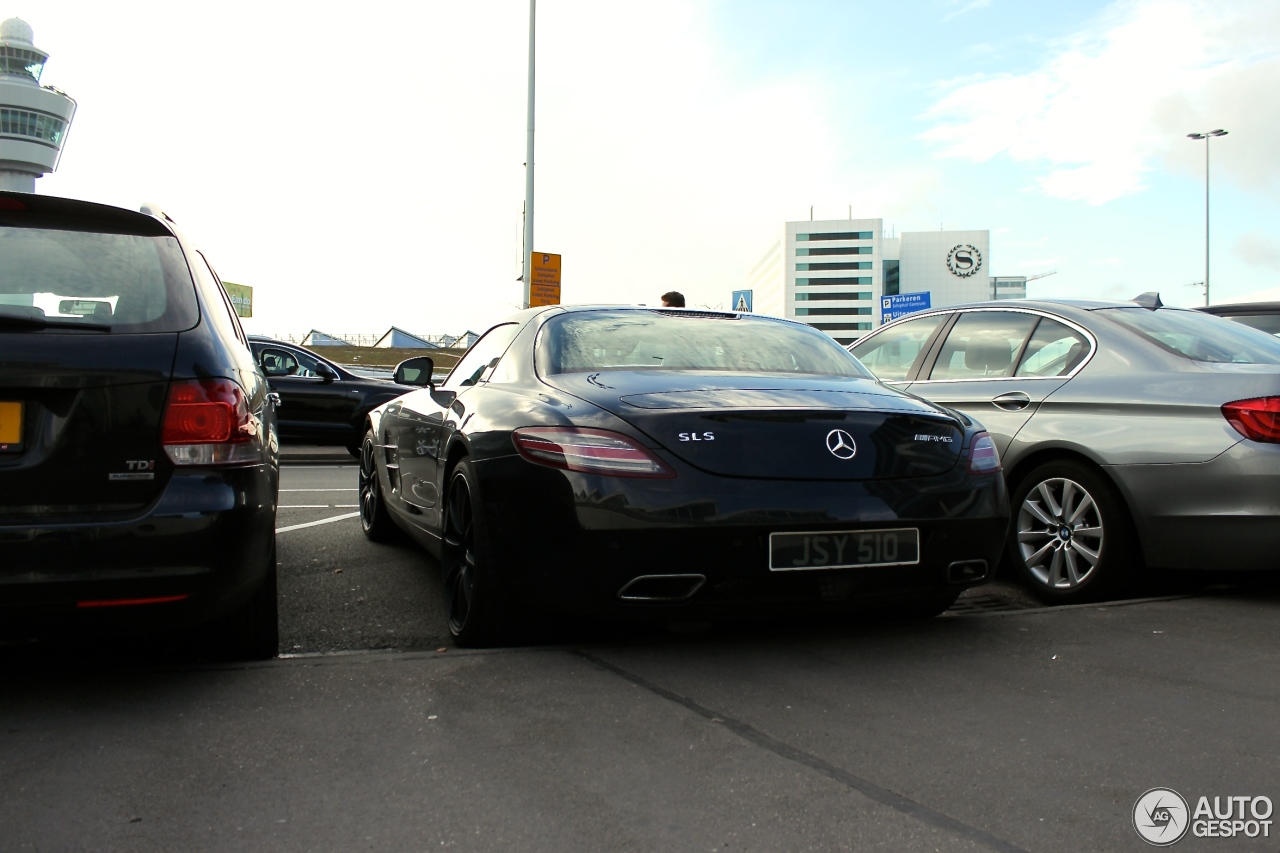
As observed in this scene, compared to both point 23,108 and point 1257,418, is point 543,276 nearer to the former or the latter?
point 1257,418

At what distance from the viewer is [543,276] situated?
69.9 feet

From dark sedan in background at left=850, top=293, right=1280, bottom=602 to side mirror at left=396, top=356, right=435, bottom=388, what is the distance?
101 inches

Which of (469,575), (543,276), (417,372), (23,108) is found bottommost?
(469,575)

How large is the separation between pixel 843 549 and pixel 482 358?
219 cm

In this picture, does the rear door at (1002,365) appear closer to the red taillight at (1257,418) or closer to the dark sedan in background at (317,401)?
the red taillight at (1257,418)

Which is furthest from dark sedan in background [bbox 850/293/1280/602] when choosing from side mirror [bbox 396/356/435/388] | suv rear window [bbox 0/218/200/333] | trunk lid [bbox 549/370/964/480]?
suv rear window [bbox 0/218/200/333]

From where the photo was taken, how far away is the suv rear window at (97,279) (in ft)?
10.1

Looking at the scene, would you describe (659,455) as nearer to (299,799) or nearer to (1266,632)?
(299,799)

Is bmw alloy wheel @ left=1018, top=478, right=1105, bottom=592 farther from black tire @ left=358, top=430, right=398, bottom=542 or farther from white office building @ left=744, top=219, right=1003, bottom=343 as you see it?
white office building @ left=744, top=219, right=1003, bottom=343

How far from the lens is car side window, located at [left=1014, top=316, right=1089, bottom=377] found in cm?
492

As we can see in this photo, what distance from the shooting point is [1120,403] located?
4.51m

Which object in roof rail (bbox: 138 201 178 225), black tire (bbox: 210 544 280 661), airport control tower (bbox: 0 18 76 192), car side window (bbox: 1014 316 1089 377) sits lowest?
black tire (bbox: 210 544 280 661)

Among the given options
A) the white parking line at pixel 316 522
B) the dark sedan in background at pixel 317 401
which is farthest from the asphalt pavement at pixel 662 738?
the dark sedan in background at pixel 317 401

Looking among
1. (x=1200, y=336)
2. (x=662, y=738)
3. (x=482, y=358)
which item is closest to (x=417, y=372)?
(x=482, y=358)
